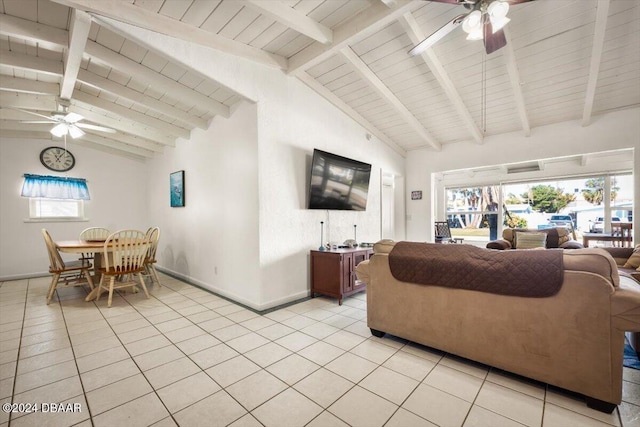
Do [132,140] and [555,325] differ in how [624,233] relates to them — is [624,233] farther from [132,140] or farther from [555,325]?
[132,140]

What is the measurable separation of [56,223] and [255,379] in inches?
253

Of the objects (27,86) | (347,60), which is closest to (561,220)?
(347,60)

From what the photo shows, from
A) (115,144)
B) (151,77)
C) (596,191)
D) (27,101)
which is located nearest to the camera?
(151,77)

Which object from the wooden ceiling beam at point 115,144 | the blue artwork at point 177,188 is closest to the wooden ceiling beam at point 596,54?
the blue artwork at point 177,188

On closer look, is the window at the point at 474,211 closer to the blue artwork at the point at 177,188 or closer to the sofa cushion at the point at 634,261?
the sofa cushion at the point at 634,261

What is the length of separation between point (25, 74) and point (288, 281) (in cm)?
436

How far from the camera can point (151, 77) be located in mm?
3168

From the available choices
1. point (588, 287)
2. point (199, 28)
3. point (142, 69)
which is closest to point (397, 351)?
point (588, 287)

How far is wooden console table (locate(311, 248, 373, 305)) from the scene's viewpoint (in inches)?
138

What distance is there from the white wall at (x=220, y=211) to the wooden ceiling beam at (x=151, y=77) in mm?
300

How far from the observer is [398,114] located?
186 inches

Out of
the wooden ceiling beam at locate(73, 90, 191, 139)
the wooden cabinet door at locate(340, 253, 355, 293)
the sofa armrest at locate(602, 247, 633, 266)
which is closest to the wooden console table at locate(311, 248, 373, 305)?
the wooden cabinet door at locate(340, 253, 355, 293)

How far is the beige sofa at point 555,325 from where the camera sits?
1.54m

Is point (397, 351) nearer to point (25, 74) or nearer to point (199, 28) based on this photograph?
point (199, 28)
